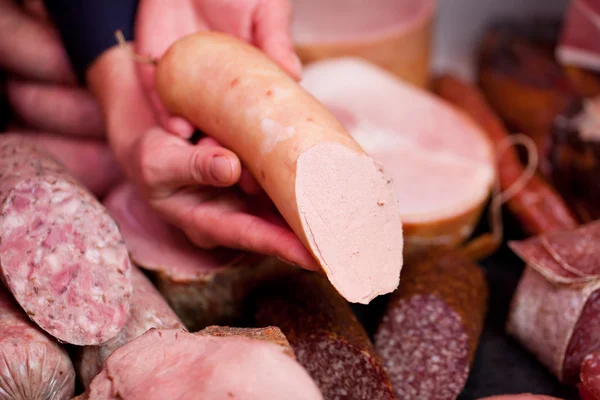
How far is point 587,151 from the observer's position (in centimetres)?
166

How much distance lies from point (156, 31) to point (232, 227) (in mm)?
553

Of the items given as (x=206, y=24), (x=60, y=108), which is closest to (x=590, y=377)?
(x=206, y=24)

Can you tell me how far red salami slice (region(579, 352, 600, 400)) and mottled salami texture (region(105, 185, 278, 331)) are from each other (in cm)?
63

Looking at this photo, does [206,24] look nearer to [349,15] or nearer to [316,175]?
[316,175]

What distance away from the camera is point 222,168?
1.06 m

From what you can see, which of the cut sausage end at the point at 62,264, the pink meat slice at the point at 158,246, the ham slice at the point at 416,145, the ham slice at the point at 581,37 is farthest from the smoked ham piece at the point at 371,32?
the cut sausage end at the point at 62,264

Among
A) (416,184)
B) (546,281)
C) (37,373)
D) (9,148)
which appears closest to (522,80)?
(416,184)

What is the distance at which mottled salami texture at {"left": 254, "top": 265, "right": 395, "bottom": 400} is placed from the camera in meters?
1.06

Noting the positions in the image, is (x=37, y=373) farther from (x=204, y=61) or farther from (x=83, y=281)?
(x=204, y=61)

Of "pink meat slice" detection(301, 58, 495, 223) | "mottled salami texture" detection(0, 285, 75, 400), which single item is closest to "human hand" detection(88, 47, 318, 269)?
"mottled salami texture" detection(0, 285, 75, 400)

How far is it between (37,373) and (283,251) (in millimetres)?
421

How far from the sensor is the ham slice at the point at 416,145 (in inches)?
59.4

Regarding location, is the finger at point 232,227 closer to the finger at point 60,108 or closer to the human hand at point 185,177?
the human hand at point 185,177

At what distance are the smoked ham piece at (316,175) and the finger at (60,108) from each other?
27.1 inches
